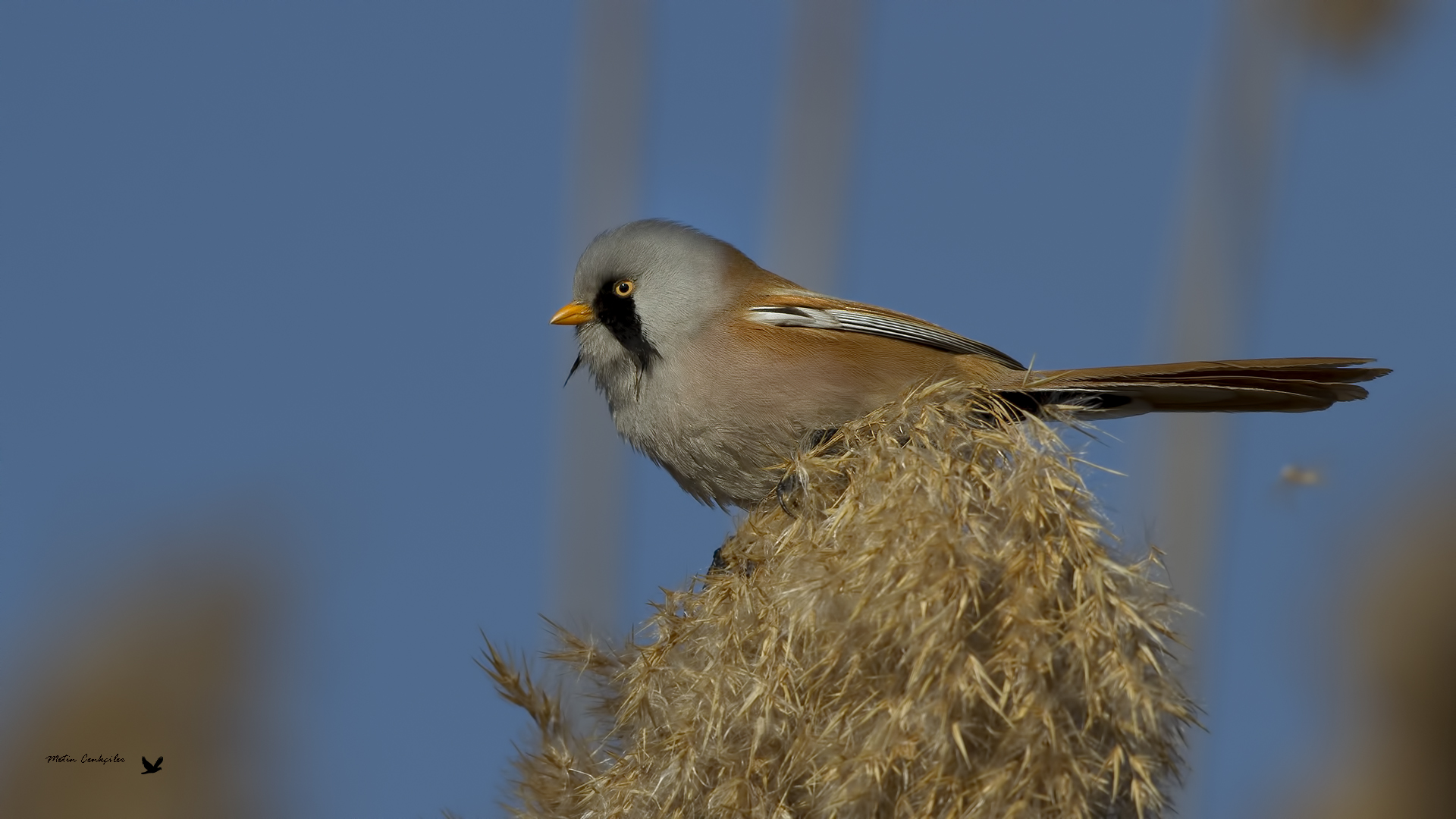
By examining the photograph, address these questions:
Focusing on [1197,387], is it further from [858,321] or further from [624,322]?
[624,322]

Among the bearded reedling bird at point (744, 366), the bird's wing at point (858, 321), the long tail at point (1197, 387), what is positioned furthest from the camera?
the bird's wing at point (858, 321)

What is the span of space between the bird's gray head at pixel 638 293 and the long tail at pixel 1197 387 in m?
1.05

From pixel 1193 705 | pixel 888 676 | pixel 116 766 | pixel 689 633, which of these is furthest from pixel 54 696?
pixel 1193 705

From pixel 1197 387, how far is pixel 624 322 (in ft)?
5.96

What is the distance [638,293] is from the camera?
4.25 metres

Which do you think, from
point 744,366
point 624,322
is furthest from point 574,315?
point 744,366

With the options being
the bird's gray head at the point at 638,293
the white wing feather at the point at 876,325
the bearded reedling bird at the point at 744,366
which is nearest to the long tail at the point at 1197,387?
the bearded reedling bird at the point at 744,366

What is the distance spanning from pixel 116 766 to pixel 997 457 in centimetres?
254

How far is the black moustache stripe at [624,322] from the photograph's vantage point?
4.15 m

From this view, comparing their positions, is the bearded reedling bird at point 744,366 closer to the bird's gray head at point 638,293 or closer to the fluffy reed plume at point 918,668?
the bird's gray head at point 638,293

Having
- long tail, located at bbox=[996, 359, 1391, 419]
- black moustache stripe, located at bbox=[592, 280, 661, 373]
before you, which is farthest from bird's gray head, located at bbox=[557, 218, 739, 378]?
long tail, located at bbox=[996, 359, 1391, 419]

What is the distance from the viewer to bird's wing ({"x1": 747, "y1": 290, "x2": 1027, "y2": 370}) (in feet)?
13.5

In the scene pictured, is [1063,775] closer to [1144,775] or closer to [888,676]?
[1144,775]

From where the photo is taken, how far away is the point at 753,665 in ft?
8.35
